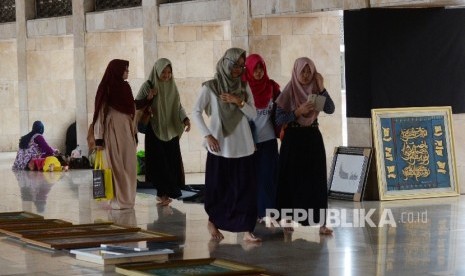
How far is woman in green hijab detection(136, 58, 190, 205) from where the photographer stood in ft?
36.2

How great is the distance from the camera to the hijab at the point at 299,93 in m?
8.62

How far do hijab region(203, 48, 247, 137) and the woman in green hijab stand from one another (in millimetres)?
2666

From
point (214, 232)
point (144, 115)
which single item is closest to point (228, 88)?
point (214, 232)

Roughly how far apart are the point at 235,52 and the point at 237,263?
191 cm

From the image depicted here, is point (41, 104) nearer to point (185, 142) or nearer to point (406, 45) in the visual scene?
point (185, 142)

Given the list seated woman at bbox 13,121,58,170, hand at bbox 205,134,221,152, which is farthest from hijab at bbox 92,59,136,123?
seated woman at bbox 13,121,58,170

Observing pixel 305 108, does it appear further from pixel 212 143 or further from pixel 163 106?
pixel 163 106

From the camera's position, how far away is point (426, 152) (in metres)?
11.3

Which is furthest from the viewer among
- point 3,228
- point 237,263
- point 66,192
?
point 66,192

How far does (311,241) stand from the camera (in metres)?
8.26

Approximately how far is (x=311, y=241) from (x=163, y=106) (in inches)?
131

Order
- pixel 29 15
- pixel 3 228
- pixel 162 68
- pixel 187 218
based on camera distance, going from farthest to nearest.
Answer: pixel 29 15 < pixel 162 68 < pixel 187 218 < pixel 3 228

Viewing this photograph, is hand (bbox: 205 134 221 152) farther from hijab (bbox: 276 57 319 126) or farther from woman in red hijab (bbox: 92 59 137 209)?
woman in red hijab (bbox: 92 59 137 209)

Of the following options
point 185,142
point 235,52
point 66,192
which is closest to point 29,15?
point 185,142
